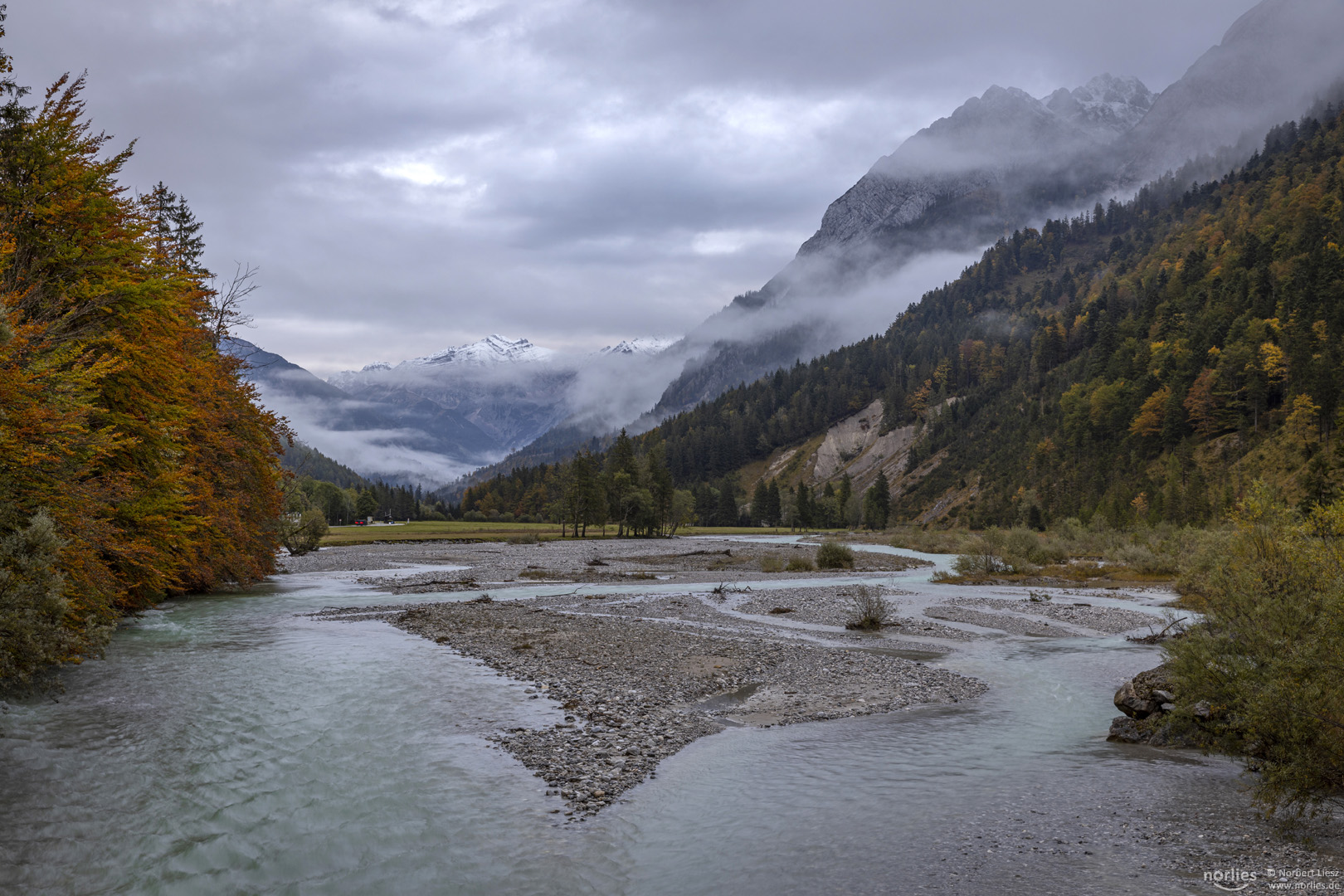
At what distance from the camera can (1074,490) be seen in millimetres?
123812

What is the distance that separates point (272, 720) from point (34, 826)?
603 cm

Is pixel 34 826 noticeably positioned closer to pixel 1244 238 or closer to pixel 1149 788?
pixel 1149 788

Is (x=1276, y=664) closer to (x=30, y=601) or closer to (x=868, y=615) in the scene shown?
(x=868, y=615)

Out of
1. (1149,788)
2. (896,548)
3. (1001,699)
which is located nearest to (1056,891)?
(1149,788)

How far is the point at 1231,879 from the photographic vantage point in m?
9.27

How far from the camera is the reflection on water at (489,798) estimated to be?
9797mm

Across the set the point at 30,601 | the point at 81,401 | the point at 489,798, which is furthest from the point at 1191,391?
the point at 30,601

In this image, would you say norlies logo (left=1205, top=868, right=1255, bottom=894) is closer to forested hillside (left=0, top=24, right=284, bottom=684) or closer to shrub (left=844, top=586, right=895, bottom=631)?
forested hillside (left=0, top=24, right=284, bottom=684)

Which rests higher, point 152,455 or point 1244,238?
point 1244,238

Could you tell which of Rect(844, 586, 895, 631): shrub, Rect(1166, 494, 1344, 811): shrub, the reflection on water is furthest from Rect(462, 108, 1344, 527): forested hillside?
the reflection on water

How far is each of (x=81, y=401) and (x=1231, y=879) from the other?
25.4 metres

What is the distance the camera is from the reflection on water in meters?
9.80

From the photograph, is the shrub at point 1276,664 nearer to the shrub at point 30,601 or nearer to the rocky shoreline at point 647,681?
the rocky shoreline at point 647,681

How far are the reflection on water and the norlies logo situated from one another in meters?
0.65
